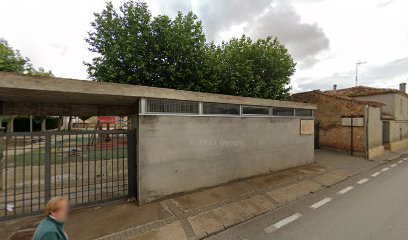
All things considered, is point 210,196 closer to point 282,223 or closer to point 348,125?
point 282,223

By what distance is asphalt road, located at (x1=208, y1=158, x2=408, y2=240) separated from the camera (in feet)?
12.2

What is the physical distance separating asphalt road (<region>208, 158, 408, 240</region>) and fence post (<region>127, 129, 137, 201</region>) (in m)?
2.72

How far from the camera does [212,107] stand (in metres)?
6.14

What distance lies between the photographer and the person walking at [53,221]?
1864 mm

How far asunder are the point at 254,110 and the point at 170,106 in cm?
363

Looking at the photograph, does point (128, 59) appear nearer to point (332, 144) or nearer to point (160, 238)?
point (160, 238)

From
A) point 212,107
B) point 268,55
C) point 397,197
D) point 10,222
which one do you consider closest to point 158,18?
point 212,107

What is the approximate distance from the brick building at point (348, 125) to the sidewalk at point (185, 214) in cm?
743

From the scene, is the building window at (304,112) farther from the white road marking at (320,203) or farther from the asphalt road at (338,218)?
the white road marking at (320,203)

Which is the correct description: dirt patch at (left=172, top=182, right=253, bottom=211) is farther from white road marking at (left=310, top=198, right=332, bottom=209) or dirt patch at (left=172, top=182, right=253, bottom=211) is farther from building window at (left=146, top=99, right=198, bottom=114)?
building window at (left=146, top=99, right=198, bottom=114)

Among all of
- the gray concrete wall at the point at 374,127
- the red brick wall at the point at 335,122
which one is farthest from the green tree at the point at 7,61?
the gray concrete wall at the point at 374,127

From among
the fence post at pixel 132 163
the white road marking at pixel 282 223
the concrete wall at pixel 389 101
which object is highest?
the concrete wall at pixel 389 101

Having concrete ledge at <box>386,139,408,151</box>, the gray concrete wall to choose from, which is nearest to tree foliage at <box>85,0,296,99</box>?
the gray concrete wall

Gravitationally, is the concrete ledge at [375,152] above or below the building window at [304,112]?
below
